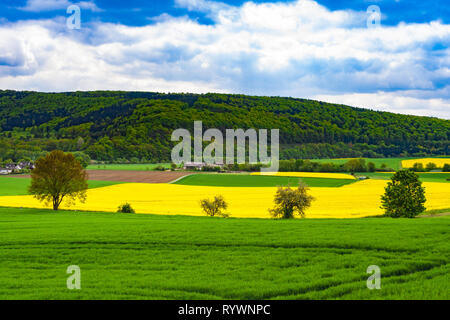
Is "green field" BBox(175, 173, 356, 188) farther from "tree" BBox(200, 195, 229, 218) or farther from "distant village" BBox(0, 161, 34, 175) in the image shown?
"distant village" BBox(0, 161, 34, 175)

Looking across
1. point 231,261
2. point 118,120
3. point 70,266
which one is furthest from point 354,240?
point 118,120

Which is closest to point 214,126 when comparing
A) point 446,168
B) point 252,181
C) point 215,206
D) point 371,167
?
point 371,167

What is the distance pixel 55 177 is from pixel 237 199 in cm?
2510

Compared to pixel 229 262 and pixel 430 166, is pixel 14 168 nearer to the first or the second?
pixel 430 166

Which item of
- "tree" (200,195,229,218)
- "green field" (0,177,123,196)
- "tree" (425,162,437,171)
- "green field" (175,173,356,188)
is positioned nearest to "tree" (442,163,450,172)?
"tree" (425,162,437,171)

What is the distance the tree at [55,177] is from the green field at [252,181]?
36623mm

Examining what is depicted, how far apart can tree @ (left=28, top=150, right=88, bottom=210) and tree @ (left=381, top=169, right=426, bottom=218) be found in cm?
3482

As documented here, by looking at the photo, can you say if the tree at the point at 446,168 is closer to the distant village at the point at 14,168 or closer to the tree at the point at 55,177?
the tree at the point at 55,177

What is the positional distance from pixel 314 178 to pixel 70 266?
7606 cm

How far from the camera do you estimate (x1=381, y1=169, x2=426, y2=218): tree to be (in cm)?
4322

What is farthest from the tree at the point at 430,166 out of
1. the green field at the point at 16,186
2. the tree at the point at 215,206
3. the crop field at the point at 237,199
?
the tree at the point at 215,206

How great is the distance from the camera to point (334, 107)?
189500mm

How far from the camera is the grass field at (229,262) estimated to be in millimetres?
11516

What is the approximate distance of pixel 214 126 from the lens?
522 ft
